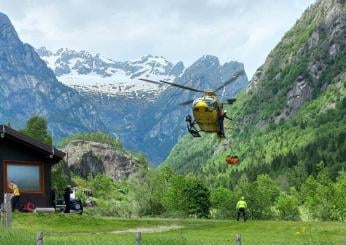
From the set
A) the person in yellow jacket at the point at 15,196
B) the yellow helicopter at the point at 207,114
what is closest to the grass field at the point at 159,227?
the person in yellow jacket at the point at 15,196

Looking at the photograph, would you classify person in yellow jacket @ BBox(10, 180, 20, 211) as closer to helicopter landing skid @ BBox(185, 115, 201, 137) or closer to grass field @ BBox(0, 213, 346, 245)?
grass field @ BBox(0, 213, 346, 245)

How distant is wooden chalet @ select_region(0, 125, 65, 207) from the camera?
157 ft

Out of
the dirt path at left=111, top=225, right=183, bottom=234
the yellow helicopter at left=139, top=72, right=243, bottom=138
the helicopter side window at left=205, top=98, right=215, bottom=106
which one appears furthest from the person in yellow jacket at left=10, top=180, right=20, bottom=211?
the helicopter side window at left=205, top=98, right=215, bottom=106

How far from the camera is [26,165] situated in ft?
160

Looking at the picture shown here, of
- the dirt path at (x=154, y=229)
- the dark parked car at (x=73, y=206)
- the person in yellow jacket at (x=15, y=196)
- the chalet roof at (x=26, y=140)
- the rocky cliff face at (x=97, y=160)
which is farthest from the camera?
the rocky cliff face at (x=97, y=160)

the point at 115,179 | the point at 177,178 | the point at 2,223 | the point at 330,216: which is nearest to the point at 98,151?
the point at 115,179

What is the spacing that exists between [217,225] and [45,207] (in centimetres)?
1240

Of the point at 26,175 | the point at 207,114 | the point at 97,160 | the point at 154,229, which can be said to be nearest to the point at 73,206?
the point at 26,175

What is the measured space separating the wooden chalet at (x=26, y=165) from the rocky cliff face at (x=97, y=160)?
360 ft

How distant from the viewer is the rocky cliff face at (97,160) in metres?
162

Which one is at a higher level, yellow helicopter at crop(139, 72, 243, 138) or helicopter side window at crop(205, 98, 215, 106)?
helicopter side window at crop(205, 98, 215, 106)

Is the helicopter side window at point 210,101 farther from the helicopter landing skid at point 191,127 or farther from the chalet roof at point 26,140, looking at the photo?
the chalet roof at point 26,140

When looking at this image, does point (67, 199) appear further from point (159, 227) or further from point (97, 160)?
point (97, 160)

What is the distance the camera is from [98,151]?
176375 mm
